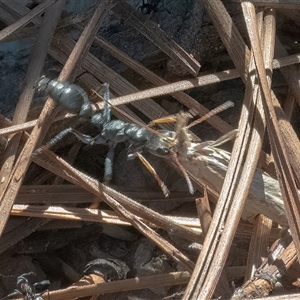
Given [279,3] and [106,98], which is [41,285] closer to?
[106,98]

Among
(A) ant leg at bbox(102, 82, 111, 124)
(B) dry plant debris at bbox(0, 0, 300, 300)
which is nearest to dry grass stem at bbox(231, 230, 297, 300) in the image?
(B) dry plant debris at bbox(0, 0, 300, 300)

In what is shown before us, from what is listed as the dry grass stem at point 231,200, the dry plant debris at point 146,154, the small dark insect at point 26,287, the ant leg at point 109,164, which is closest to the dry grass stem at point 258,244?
the dry plant debris at point 146,154

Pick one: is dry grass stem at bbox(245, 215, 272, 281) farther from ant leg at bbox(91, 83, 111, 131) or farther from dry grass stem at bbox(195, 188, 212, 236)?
ant leg at bbox(91, 83, 111, 131)

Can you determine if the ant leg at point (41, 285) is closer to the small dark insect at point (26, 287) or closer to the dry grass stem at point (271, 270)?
the small dark insect at point (26, 287)

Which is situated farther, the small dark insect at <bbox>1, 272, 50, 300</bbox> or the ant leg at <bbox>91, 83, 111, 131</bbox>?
the ant leg at <bbox>91, 83, 111, 131</bbox>

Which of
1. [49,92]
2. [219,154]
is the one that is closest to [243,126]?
[219,154]

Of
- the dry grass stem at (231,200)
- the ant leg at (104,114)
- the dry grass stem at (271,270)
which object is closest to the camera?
the dry grass stem at (231,200)
